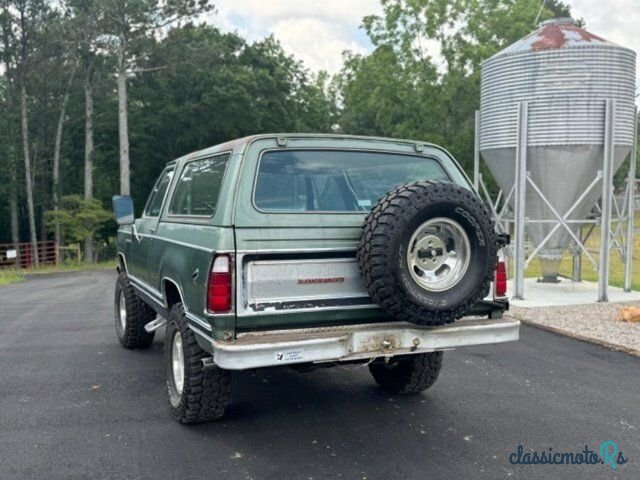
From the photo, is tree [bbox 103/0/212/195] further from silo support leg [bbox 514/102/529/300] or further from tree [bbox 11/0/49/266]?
silo support leg [bbox 514/102/529/300]

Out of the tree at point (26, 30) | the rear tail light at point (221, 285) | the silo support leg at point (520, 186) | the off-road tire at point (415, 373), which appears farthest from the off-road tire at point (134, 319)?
the tree at point (26, 30)

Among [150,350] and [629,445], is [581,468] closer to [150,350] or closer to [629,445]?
[629,445]

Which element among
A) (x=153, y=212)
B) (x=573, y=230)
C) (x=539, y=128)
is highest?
(x=539, y=128)

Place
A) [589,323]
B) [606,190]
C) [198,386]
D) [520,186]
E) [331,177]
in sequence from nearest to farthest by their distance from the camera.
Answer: [198,386] → [331,177] → [589,323] → [606,190] → [520,186]

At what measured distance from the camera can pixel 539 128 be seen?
34.4 feet

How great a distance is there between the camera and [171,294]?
191 inches

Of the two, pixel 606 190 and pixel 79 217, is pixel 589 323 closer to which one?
pixel 606 190

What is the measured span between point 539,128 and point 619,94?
1494 millimetres

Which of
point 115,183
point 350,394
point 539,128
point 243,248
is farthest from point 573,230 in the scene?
point 115,183

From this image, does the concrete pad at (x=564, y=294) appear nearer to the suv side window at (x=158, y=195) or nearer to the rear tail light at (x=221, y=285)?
the suv side window at (x=158, y=195)

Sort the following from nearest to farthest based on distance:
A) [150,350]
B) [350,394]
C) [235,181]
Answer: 1. [235,181]
2. [350,394]
3. [150,350]

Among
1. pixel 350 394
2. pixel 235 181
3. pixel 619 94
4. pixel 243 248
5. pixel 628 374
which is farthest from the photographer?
pixel 619 94

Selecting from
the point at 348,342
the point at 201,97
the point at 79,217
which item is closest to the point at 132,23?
the point at 201,97

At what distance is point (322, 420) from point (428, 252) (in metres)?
1.59
